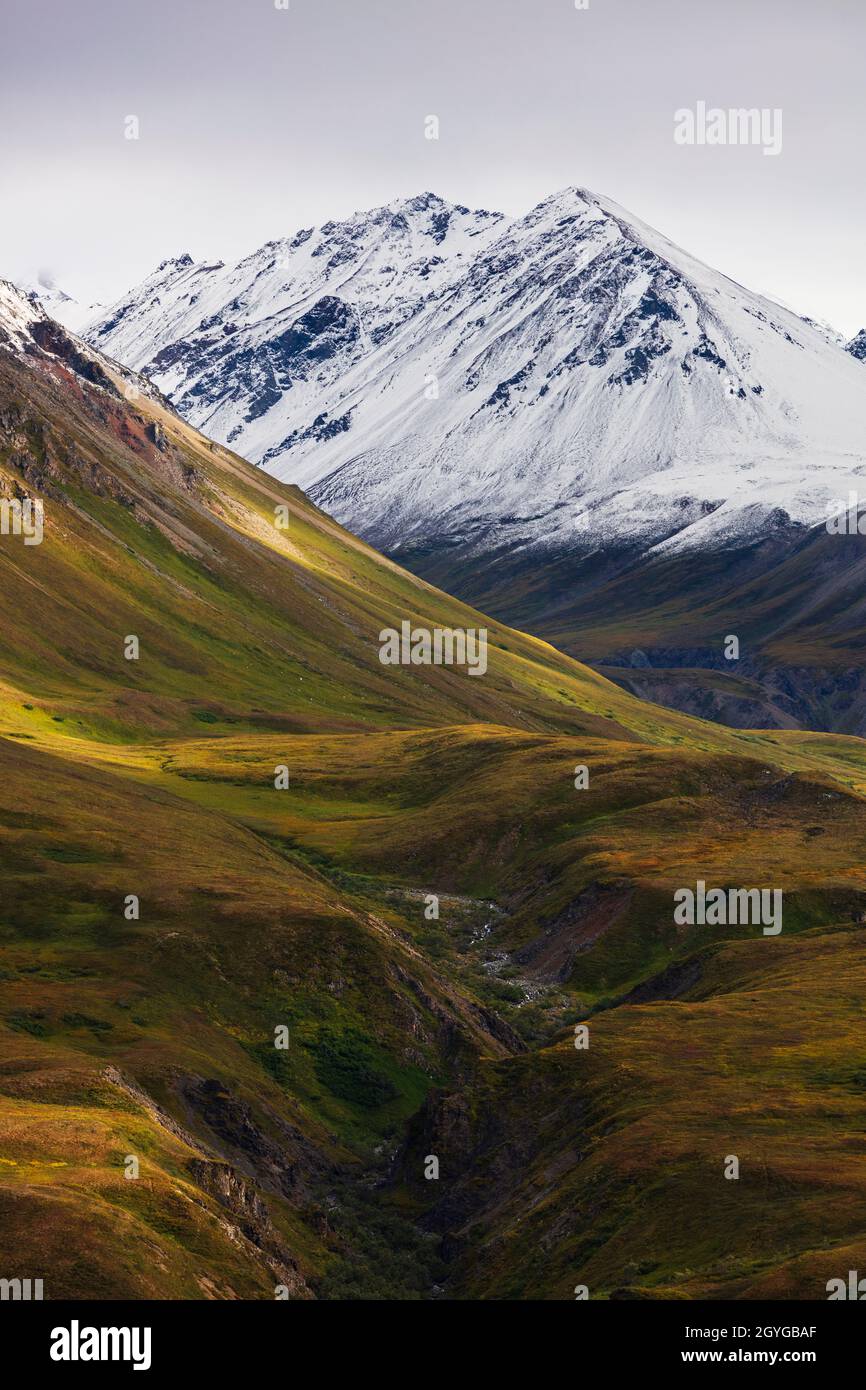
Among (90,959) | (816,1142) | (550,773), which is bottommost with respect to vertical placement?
(816,1142)

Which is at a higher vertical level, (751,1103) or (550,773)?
(550,773)

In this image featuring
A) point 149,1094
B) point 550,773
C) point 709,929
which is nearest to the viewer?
point 149,1094

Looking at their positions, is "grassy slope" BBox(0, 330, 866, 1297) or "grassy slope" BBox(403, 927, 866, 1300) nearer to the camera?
"grassy slope" BBox(403, 927, 866, 1300)

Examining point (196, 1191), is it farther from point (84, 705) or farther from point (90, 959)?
point (84, 705)

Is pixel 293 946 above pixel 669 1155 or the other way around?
above

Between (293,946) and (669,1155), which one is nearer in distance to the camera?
(669,1155)

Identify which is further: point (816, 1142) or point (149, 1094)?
point (149, 1094)

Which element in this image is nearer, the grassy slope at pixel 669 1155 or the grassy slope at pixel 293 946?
the grassy slope at pixel 669 1155
